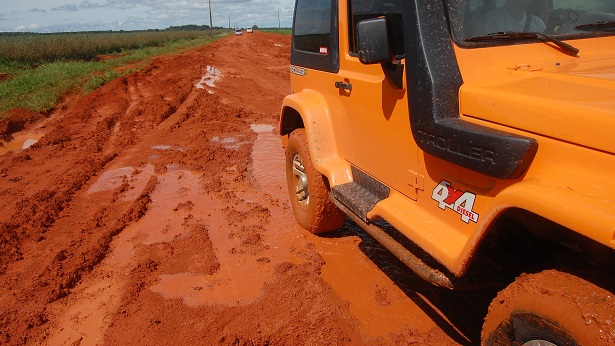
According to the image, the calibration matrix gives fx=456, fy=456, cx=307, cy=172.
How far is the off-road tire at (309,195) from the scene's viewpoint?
4.01 metres

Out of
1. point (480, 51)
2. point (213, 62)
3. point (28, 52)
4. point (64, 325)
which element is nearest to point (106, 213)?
point (64, 325)

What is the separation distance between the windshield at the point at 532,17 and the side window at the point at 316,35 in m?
1.23

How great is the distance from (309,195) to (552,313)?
8.61ft

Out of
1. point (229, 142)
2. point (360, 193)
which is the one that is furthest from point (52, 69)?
point (360, 193)

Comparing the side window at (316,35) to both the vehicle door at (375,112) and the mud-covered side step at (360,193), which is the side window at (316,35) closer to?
the vehicle door at (375,112)

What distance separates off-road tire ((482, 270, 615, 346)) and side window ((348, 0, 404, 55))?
1.44m

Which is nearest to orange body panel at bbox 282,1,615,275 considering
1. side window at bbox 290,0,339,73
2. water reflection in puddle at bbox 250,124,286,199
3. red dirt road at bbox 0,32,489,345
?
side window at bbox 290,0,339,73

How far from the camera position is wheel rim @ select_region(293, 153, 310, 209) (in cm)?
437

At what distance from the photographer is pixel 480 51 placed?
94.0 inches

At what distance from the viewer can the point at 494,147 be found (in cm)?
196

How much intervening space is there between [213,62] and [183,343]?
20602 mm

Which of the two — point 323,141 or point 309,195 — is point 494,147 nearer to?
point 323,141

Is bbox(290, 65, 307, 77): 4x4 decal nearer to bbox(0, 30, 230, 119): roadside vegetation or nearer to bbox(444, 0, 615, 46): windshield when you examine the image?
bbox(444, 0, 615, 46): windshield

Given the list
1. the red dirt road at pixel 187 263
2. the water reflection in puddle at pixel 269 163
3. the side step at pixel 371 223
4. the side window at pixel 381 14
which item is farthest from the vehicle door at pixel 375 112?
the water reflection in puddle at pixel 269 163
